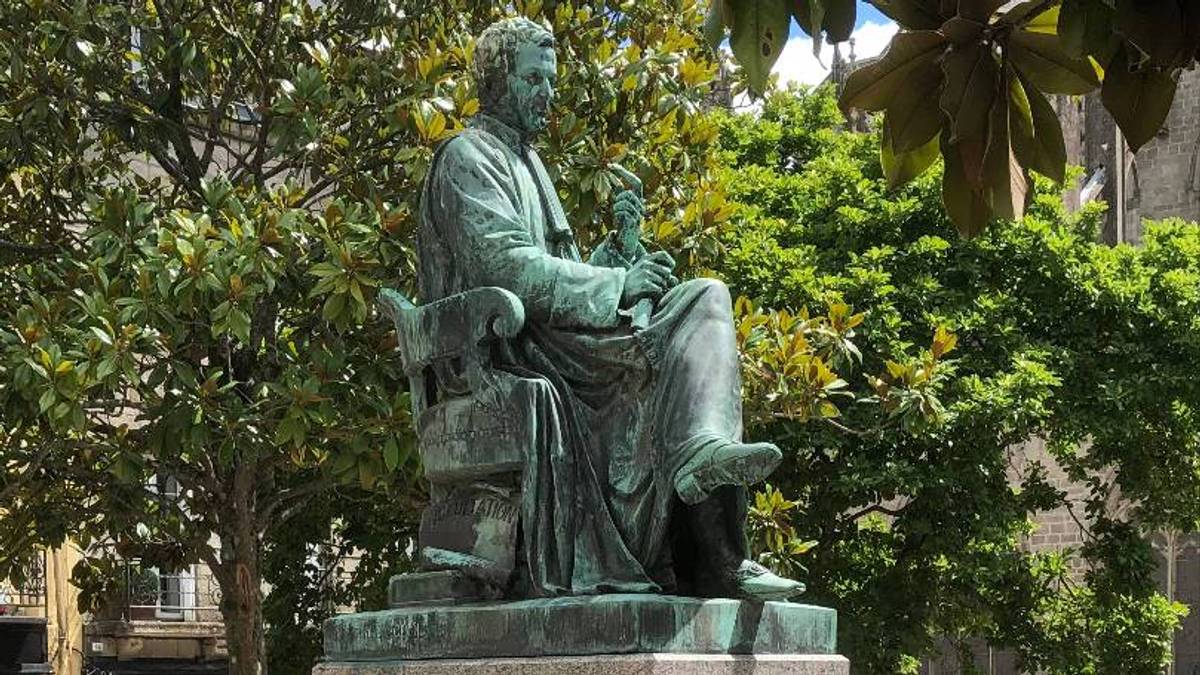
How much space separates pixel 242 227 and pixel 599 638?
7.04 m

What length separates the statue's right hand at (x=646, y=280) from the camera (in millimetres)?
6602

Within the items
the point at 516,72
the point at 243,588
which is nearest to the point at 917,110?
the point at 516,72

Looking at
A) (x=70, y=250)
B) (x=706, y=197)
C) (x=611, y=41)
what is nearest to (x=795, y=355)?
(x=706, y=197)

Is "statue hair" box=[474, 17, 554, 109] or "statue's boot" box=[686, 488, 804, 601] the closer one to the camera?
"statue's boot" box=[686, 488, 804, 601]

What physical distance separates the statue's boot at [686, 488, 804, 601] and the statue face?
1554mm

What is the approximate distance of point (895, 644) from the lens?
69.3ft

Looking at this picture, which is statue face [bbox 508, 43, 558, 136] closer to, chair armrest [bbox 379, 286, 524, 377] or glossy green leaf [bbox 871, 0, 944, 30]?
chair armrest [bbox 379, 286, 524, 377]

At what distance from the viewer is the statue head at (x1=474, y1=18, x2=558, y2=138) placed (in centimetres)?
704

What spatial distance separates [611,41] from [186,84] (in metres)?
3.35

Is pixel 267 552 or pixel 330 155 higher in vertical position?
pixel 330 155

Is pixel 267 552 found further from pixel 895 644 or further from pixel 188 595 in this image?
pixel 188 595

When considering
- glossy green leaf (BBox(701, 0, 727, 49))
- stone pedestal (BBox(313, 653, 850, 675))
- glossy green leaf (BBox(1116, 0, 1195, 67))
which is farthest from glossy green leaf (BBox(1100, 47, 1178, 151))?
stone pedestal (BBox(313, 653, 850, 675))

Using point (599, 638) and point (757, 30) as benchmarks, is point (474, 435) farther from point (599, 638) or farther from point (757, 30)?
point (757, 30)

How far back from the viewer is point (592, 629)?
19.9 ft
